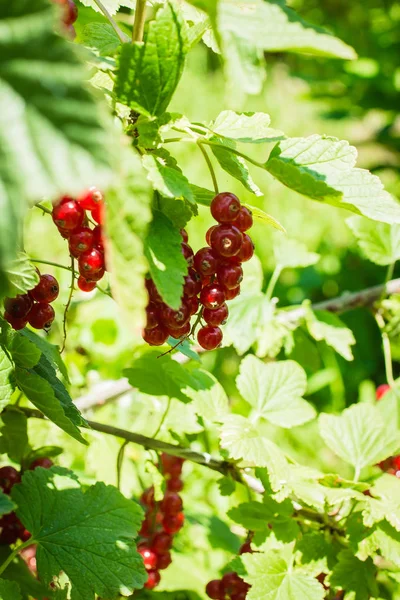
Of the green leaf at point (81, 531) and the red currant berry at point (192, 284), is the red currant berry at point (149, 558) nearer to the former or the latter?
the green leaf at point (81, 531)

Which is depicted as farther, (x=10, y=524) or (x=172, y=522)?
(x=172, y=522)

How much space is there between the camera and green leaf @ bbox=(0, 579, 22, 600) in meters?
0.75

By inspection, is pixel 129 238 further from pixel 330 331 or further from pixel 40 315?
pixel 330 331

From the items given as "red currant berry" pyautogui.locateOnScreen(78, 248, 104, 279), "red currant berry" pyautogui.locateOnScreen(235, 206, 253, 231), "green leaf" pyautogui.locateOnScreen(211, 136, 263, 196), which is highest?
"green leaf" pyautogui.locateOnScreen(211, 136, 263, 196)

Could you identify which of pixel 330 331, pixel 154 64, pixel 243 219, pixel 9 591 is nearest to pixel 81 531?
pixel 9 591

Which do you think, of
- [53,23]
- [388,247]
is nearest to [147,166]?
[53,23]

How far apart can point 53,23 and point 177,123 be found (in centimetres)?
23

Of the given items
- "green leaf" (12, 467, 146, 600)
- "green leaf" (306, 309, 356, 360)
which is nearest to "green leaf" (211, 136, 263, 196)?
"green leaf" (12, 467, 146, 600)

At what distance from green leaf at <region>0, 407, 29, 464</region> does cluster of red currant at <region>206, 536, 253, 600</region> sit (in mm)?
402

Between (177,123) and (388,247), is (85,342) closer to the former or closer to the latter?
(388,247)

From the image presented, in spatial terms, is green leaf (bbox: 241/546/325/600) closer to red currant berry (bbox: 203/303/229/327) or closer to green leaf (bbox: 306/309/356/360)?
red currant berry (bbox: 203/303/229/327)

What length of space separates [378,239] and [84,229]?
3.50 ft

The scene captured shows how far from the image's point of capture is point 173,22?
554 millimetres

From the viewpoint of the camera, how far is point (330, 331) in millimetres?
1456
